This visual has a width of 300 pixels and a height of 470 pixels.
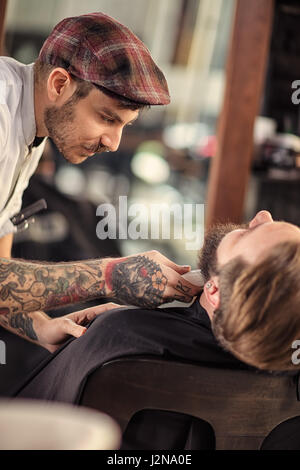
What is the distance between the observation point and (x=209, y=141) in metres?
3.96

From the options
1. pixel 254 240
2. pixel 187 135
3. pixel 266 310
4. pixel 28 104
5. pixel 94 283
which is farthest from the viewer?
pixel 187 135

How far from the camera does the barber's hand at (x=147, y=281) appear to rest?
4.58 feet

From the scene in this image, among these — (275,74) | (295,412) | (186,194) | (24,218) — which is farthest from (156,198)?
(295,412)

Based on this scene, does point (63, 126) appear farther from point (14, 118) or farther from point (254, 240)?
point (254, 240)

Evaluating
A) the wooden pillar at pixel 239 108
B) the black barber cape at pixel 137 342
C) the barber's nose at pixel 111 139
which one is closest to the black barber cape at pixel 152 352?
the black barber cape at pixel 137 342

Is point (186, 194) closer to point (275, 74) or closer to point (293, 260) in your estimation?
point (275, 74)

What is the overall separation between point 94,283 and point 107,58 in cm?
55

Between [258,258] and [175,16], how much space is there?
328 centimetres

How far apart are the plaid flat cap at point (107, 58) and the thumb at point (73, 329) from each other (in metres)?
0.60

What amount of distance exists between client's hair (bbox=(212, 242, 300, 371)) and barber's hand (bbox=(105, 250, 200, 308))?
0.50 feet

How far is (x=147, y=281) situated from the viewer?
140cm

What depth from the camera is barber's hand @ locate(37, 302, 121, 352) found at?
160 centimetres

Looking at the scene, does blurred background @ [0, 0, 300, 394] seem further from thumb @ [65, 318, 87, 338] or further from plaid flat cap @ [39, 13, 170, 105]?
plaid flat cap @ [39, 13, 170, 105]

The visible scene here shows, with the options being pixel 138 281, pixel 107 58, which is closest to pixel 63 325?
pixel 138 281
